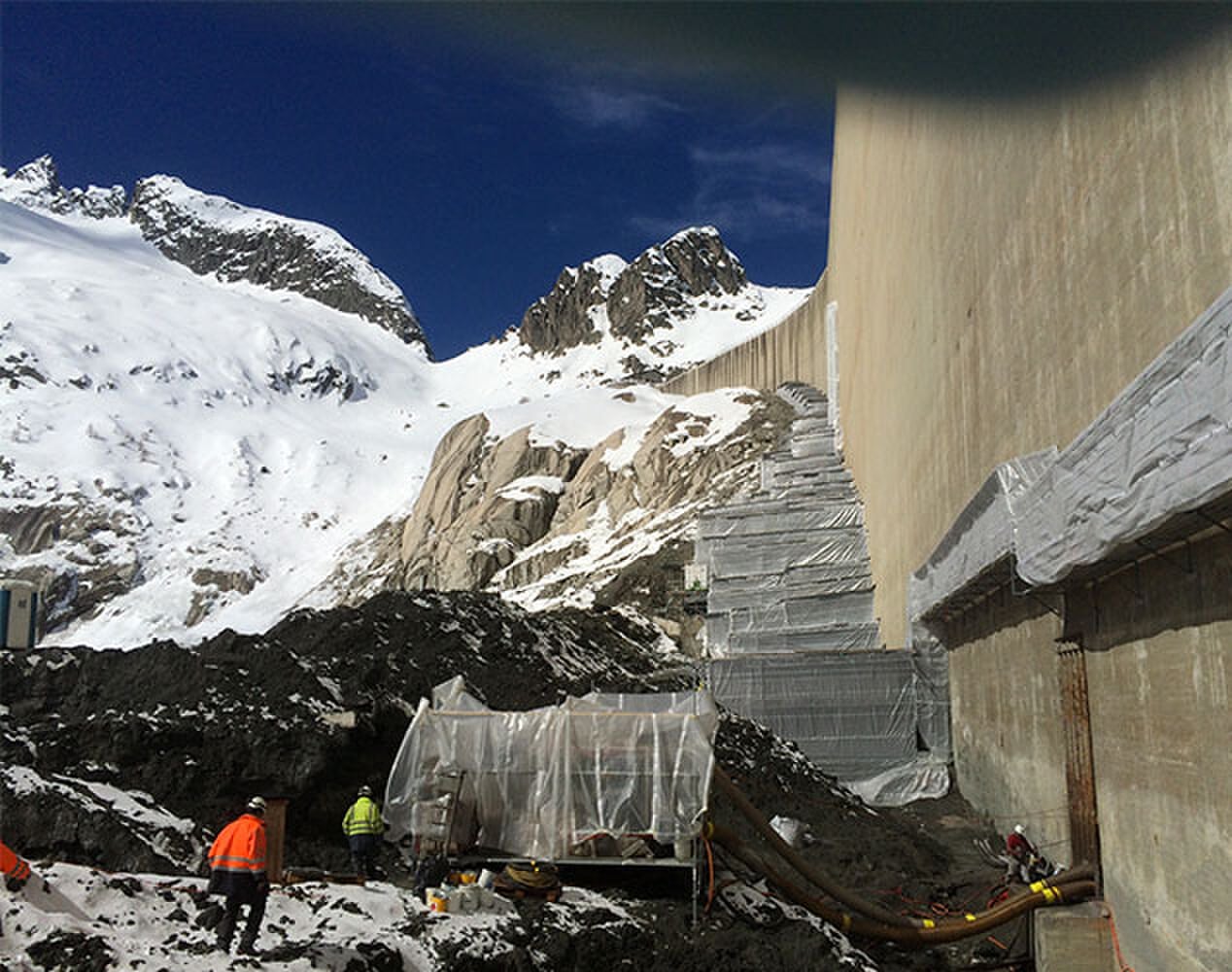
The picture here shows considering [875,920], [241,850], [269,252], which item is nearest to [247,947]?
[241,850]

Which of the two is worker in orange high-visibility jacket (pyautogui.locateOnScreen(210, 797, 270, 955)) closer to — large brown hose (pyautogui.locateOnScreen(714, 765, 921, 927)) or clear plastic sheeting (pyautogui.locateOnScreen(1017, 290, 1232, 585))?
large brown hose (pyautogui.locateOnScreen(714, 765, 921, 927))

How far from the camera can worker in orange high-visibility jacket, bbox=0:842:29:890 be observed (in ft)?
20.9

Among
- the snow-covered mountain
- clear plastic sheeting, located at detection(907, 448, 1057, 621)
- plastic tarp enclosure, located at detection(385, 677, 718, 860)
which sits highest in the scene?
the snow-covered mountain

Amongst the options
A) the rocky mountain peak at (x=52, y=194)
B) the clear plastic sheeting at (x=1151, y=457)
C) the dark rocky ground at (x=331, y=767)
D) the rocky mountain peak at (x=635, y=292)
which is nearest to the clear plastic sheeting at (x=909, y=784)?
the dark rocky ground at (x=331, y=767)

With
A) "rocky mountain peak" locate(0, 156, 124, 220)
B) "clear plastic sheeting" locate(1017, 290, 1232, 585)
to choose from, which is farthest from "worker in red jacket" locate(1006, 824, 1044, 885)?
"rocky mountain peak" locate(0, 156, 124, 220)

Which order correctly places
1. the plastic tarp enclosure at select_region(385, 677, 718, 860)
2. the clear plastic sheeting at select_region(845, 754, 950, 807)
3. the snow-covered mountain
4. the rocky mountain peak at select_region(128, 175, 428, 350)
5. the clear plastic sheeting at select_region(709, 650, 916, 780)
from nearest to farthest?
the plastic tarp enclosure at select_region(385, 677, 718, 860) < the clear plastic sheeting at select_region(845, 754, 950, 807) < the clear plastic sheeting at select_region(709, 650, 916, 780) < the snow-covered mountain < the rocky mountain peak at select_region(128, 175, 428, 350)

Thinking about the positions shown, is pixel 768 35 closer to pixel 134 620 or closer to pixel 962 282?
pixel 962 282

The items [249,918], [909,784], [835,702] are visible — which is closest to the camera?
[249,918]

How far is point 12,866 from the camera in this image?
6430mm

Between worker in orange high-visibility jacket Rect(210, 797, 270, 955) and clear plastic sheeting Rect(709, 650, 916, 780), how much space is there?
14.9m

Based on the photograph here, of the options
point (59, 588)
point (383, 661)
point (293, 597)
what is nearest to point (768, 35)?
point (383, 661)

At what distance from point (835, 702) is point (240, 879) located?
15474mm

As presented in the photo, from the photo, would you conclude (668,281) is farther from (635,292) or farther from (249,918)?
(249,918)

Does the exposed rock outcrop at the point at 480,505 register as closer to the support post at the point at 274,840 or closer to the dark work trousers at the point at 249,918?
the support post at the point at 274,840
